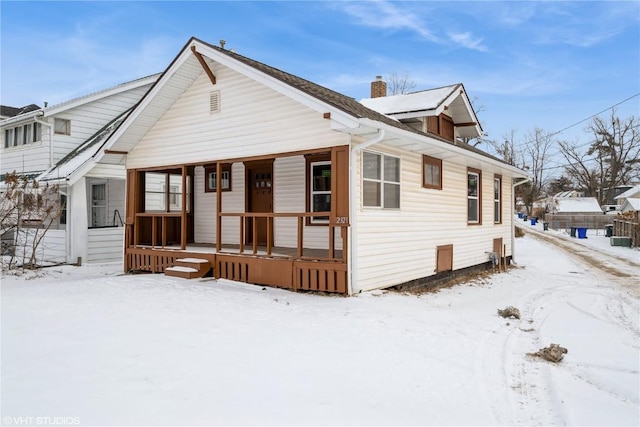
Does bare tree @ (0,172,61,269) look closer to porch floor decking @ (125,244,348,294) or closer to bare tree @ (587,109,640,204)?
porch floor decking @ (125,244,348,294)

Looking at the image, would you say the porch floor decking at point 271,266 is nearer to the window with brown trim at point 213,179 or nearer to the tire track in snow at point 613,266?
the window with brown trim at point 213,179

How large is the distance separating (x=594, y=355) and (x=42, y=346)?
21.6ft

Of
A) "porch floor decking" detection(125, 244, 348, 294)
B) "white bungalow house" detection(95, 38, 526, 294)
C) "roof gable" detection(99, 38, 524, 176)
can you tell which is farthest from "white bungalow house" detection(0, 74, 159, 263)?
"porch floor decking" detection(125, 244, 348, 294)

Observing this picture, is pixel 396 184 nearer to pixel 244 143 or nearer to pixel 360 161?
pixel 360 161

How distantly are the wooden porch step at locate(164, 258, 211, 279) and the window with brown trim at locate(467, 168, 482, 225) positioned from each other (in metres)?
7.55

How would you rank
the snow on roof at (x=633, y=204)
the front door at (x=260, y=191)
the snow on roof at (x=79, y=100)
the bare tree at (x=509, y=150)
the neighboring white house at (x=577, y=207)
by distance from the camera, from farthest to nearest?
the bare tree at (x=509, y=150) < the neighboring white house at (x=577, y=207) < the snow on roof at (x=633, y=204) < the snow on roof at (x=79, y=100) < the front door at (x=260, y=191)

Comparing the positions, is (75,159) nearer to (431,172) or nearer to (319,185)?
(319,185)

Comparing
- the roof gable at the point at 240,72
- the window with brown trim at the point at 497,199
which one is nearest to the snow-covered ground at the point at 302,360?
the roof gable at the point at 240,72

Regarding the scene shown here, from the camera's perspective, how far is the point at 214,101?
32.6 feet

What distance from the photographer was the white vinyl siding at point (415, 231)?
27.5 feet

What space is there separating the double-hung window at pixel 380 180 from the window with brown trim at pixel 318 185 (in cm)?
173

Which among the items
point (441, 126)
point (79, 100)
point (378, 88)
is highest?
point (378, 88)
